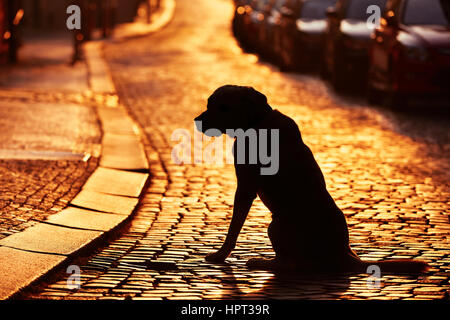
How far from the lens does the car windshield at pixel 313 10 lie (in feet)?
81.3

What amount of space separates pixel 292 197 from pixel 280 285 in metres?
0.50

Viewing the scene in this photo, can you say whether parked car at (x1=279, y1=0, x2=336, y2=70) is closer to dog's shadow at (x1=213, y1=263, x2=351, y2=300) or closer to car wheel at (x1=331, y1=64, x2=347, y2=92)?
car wheel at (x1=331, y1=64, x2=347, y2=92)

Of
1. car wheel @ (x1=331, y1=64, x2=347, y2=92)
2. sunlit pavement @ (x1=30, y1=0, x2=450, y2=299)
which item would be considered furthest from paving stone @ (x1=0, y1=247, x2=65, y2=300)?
car wheel @ (x1=331, y1=64, x2=347, y2=92)

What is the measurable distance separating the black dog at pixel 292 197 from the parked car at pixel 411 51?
32.8ft

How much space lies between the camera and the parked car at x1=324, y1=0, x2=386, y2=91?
19.8m

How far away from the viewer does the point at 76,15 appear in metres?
30.5

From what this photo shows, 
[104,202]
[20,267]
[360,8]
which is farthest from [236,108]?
[360,8]

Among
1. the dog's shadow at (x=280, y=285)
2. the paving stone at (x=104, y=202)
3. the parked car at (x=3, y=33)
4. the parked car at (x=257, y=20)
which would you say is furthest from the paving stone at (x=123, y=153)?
the parked car at (x=257, y=20)

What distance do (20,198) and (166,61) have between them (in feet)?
59.4

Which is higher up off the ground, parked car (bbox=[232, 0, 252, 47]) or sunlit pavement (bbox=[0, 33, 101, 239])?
sunlit pavement (bbox=[0, 33, 101, 239])

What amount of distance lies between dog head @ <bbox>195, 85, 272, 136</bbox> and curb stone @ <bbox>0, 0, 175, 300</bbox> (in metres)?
1.27

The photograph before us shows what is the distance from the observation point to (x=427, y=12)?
17.8 meters

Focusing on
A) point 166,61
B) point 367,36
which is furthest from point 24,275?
point 166,61
